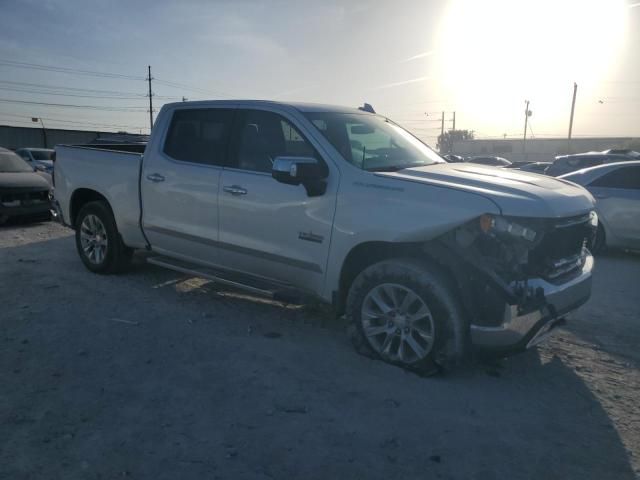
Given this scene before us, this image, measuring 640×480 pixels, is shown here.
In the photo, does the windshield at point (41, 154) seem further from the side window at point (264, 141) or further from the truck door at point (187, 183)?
the side window at point (264, 141)

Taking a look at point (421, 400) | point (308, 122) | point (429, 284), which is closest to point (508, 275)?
point (429, 284)

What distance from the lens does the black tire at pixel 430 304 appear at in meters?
3.64

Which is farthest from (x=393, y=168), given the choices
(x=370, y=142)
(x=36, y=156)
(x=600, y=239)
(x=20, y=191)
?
(x=36, y=156)

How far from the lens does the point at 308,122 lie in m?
4.48

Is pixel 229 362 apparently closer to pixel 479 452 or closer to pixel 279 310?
pixel 279 310

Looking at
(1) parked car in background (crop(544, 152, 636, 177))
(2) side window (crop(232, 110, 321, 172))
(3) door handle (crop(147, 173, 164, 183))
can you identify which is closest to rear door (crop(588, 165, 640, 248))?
(1) parked car in background (crop(544, 152, 636, 177))

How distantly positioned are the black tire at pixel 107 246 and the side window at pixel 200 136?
125cm

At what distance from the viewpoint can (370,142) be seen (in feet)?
15.5

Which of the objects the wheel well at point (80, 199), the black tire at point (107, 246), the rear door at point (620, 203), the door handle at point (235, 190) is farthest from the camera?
the rear door at point (620, 203)

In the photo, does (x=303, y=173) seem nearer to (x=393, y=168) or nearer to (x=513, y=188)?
(x=393, y=168)

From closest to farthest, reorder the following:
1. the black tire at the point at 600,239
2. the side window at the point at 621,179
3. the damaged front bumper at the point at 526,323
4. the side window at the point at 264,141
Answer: the damaged front bumper at the point at 526,323 → the side window at the point at 264,141 → the side window at the point at 621,179 → the black tire at the point at 600,239

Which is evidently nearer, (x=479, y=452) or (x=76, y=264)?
(x=479, y=452)

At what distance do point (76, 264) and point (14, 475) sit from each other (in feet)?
15.7

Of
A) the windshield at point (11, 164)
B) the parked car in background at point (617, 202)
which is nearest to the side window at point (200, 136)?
the parked car in background at point (617, 202)
